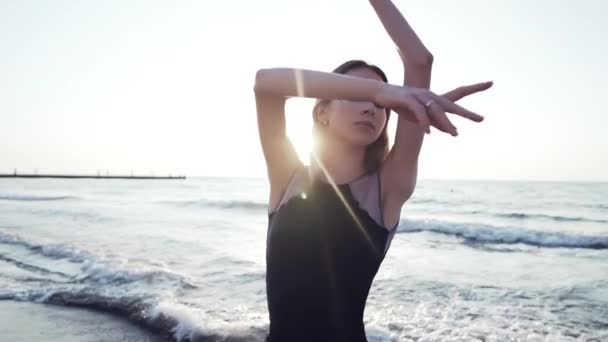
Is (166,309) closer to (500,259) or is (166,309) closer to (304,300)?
(304,300)

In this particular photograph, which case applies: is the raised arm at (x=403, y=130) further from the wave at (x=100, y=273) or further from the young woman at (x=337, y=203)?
the wave at (x=100, y=273)

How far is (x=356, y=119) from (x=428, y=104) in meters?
0.62

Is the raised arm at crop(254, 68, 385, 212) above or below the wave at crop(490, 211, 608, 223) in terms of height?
above

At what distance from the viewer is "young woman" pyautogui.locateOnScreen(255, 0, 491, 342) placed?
1.79 meters

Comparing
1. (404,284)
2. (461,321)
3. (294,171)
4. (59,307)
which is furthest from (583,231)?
(294,171)

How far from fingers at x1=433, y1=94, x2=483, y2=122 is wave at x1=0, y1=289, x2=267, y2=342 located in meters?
5.39

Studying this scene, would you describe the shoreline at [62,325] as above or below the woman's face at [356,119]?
below

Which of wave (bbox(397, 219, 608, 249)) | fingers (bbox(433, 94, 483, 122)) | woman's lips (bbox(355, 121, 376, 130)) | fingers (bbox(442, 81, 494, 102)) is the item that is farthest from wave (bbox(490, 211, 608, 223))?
fingers (bbox(433, 94, 483, 122))

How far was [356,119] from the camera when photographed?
1.92m

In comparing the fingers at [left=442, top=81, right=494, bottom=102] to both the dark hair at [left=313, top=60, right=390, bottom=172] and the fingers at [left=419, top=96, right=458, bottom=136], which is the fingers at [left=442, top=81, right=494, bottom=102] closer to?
the fingers at [left=419, top=96, right=458, bottom=136]

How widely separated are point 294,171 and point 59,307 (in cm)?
714

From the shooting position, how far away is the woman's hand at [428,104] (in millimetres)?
1273

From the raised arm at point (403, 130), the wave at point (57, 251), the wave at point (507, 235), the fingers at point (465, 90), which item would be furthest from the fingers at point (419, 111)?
the wave at point (507, 235)

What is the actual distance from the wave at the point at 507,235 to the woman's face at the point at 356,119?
60.1ft
